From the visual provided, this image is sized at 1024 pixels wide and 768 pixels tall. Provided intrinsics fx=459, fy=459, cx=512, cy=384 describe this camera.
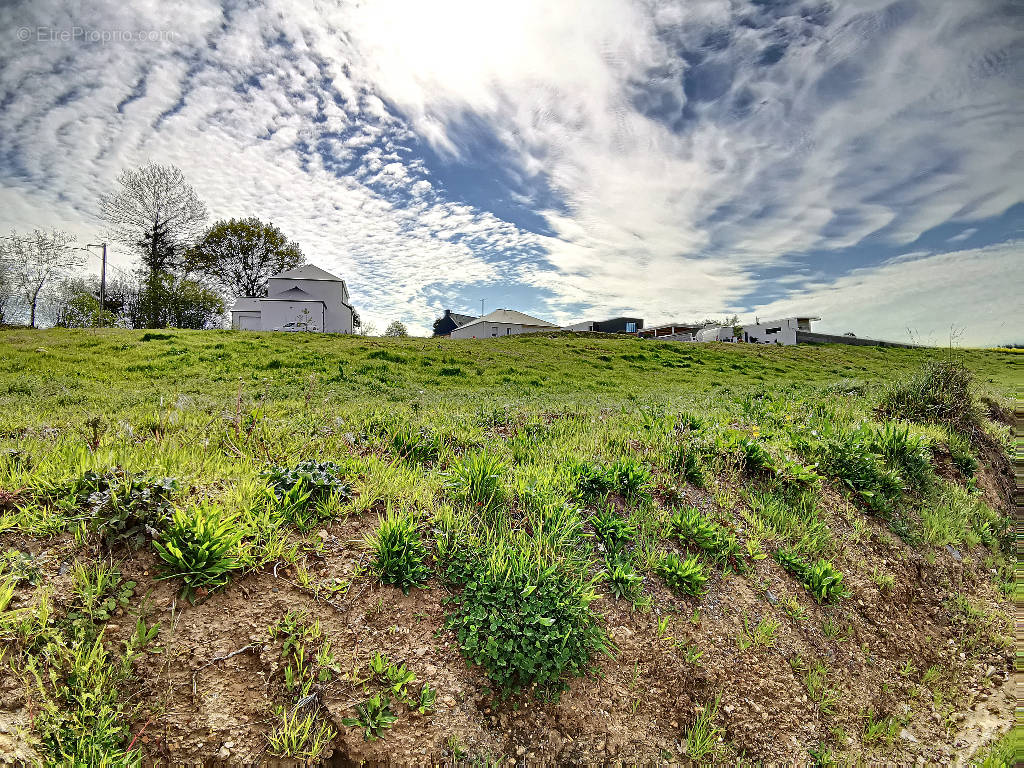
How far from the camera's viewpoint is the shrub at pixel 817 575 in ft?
12.8

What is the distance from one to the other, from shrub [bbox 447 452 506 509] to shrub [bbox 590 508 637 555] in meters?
0.84

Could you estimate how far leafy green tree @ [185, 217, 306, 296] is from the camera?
160 ft

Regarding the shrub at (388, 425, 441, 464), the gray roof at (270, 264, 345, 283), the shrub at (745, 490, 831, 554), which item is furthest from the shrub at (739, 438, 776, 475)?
the gray roof at (270, 264, 345, 283)

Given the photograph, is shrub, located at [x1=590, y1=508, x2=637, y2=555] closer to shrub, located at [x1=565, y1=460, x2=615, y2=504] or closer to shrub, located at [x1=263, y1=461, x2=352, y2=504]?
shrub, located at [x1=565, y1=460, x2=615, y2=504]

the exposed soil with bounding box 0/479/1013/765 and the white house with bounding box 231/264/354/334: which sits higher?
the white house with bounding box 231/264/354/334

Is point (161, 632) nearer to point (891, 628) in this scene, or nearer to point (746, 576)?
point (746, 576)

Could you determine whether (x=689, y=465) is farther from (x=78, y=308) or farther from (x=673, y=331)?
(x=673, y=331)

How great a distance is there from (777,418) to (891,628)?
3.26 m

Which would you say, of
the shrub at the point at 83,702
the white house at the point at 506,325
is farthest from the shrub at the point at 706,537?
the white house at the point at 506,325

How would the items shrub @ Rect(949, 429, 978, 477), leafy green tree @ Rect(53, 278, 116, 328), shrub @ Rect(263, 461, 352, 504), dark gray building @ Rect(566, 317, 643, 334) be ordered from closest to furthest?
shrub @ Rect(263, 461, 352, 504), shrub @ Rect(949, 429, 978, 477), leafy green tree @ Rect(53, 278, 116, 328), dark gray building @ Rect(566, 317, 643, 334)

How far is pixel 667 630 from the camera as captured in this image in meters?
3.12

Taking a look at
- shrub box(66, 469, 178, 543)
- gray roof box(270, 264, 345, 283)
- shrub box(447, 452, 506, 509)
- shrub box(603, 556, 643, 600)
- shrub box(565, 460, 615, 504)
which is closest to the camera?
shrub box(66, 469, 178, 543)

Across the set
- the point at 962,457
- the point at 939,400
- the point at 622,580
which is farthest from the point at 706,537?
the point at 939,400

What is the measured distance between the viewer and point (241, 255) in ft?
165
